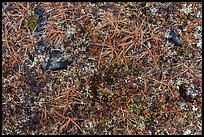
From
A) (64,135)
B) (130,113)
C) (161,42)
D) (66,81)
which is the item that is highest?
(161,42)

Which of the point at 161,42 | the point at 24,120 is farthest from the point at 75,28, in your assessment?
the point at 24,120

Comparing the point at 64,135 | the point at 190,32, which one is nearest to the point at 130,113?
the point at 64,135

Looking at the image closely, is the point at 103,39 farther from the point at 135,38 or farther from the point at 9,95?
the point at 9,95

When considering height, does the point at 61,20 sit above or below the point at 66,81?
above

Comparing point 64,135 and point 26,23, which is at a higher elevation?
point 26,23

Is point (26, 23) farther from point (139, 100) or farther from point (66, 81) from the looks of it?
point (139, 100)

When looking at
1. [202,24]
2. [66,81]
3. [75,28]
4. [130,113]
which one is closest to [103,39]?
[75,28]
